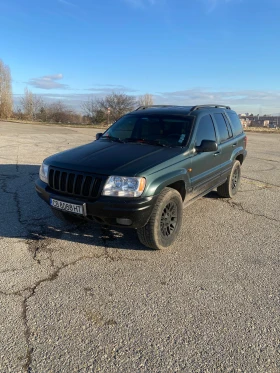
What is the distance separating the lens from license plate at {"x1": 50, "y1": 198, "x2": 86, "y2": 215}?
11.4 feet

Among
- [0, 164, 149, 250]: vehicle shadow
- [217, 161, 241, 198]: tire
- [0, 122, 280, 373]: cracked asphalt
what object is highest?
[217, 161, 241, 198]: tire

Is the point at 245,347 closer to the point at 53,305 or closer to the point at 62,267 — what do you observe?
the point at 53,305

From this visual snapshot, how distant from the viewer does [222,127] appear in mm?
5637

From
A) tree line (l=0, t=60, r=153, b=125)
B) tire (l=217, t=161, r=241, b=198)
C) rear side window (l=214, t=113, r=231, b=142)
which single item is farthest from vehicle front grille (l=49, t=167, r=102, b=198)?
tree line (l=0, t=60, r=153, b=125)

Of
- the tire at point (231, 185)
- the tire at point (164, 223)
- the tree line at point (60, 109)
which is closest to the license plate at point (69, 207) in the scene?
the tire at point (164, 223)

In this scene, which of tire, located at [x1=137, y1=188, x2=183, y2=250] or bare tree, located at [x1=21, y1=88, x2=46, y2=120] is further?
bare tree, located at [x1=21, y1=88, x2=46, y2=120]

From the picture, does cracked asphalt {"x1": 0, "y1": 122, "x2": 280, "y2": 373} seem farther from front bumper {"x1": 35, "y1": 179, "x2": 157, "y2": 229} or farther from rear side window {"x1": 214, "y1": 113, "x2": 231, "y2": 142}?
rear side window {"x1": 214, "y1": 113, "x2": 231, "y2": 142}

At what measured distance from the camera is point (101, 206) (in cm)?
335

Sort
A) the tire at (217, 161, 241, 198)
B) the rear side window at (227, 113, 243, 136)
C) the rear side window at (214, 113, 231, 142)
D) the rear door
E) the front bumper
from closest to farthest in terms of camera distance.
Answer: the front bumper, the rear door, the rear side window at (214, 113, 231, 142), the tire at (217, 161, 241, 198), the rear side window at (227, 113, 243, 136)

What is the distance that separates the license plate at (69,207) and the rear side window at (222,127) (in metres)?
3.16

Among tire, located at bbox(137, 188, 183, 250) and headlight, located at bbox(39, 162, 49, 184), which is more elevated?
headlight, located at bbox(39, 162, 49, 184)

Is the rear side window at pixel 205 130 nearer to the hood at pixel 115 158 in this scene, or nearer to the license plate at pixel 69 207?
the hood at pixel 115 158

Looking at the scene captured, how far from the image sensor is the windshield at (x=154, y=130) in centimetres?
446

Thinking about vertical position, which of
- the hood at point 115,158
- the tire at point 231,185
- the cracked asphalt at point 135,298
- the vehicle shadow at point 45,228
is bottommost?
the cracked asphalt at point 135,298
